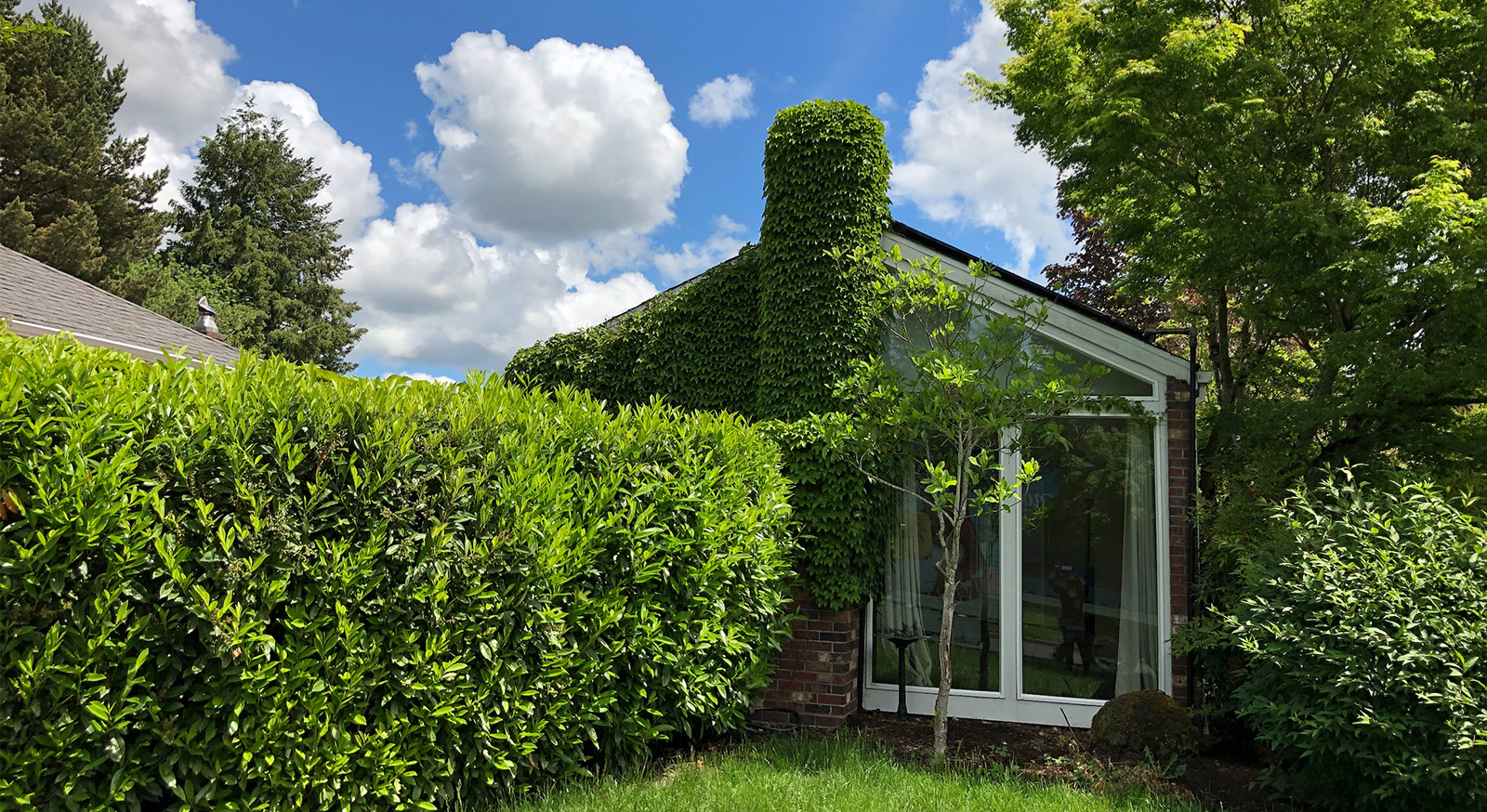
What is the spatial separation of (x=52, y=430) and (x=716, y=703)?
14.1 ft

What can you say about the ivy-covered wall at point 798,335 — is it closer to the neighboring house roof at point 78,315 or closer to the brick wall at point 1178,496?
the brick wall at point 1178,496

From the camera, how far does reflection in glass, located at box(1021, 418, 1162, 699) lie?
776 centimetres

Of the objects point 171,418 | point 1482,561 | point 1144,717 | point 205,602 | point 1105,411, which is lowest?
point 1144,717

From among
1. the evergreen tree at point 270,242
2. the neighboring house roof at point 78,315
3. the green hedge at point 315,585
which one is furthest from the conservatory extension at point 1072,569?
the evergreen tree at point 270,242

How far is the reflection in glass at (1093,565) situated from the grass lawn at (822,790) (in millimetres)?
2256

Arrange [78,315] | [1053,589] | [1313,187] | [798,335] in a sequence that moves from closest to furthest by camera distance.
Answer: [1053,589] < [798,335] < [1313,187] < [78,315]

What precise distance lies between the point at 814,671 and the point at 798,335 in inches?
121

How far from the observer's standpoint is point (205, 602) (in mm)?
3156

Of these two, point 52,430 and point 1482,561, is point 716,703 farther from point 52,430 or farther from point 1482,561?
point 1482,561

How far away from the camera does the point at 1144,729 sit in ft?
20.9

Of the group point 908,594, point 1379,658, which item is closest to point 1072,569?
point 908,594

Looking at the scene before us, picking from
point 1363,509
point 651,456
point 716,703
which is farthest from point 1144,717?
point 651,456

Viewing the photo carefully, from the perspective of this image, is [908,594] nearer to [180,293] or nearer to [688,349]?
[688,349]

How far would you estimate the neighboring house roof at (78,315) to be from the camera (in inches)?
389
